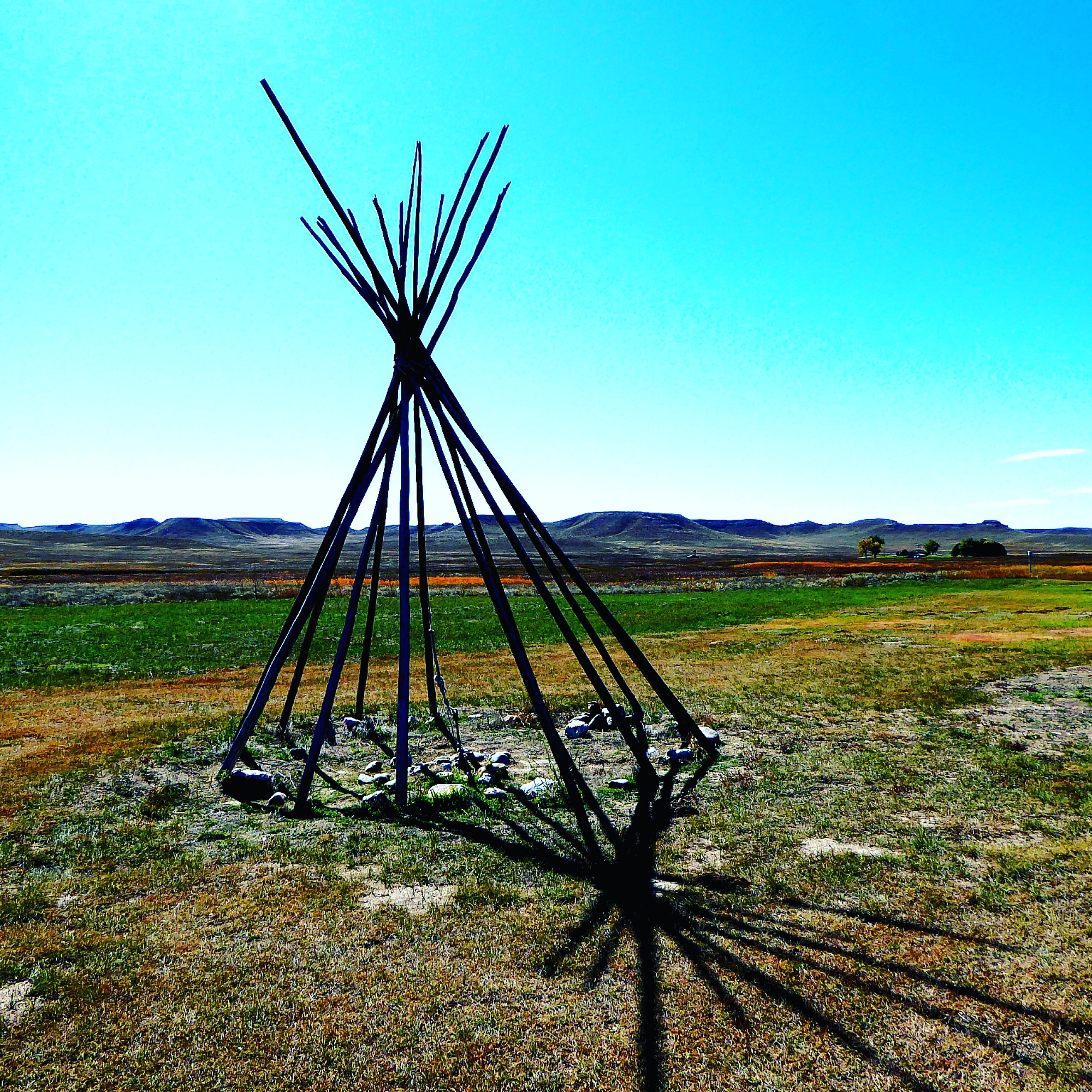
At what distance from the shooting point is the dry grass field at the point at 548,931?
11.9 ft

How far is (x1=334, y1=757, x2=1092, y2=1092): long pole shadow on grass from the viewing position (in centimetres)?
372

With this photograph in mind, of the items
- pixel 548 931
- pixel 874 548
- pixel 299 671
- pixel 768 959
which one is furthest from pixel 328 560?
pixel 874 548

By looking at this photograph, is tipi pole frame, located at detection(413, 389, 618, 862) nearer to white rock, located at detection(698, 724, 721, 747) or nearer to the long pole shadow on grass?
the long pole shadow on grass

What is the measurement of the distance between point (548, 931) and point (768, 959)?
1.47m

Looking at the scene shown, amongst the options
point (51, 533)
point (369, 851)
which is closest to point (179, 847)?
point (369, 851)

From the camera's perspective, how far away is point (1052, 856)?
5820 millimetres

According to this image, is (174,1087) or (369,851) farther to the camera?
(369,851)

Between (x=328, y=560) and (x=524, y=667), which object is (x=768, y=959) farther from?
(x=328, y=560)

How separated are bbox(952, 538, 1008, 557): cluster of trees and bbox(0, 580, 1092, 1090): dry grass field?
7691 cm

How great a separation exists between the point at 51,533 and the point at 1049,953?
6781 inches

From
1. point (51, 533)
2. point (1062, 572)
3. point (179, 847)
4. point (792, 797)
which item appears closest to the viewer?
point (179, 847)

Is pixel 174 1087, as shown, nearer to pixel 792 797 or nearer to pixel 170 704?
pixel 792 797

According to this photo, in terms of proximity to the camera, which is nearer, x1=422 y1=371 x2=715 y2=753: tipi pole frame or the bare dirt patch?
x1=422 y1=371 x2=715 y2=753: tipi pole frame

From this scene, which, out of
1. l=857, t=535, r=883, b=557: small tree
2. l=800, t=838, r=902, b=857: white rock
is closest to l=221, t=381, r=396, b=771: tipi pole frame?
l=800, t=838, r=902, b=857: white rock
